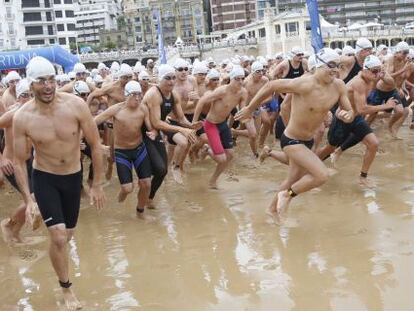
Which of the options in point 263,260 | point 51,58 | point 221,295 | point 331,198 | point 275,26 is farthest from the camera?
point 275,26

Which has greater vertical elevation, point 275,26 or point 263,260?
point 275,26

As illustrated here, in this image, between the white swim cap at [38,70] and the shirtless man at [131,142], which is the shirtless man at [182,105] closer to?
the shirtless man at [131,142]

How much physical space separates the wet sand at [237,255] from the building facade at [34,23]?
78977 millimetres

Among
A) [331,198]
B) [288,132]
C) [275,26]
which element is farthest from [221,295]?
[275,26]

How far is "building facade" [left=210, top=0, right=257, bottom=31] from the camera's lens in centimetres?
10612

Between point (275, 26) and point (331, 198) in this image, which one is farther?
point (275, 26)

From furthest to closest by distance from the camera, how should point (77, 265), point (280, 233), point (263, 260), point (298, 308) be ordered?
1. point (280, 233)
2. point (77, 265)
3. point (263, 260)
4. point (298, 308)

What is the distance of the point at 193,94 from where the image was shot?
28.8ft

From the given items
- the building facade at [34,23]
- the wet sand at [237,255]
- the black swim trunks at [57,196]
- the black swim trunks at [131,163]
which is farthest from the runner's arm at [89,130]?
the building facade at [34,23]

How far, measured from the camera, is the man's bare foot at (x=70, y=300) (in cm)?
423

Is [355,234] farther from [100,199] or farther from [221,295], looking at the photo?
[100,199]

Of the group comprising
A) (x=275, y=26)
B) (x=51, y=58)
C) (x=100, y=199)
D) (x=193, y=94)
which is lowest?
(x=100, y=199)

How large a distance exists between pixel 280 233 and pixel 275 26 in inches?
2932

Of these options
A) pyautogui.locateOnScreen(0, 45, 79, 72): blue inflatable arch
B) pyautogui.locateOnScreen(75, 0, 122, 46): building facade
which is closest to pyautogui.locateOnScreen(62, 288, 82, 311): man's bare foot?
pyautogui.locateOnScreen(0, 45, 79, 72): blue inflatable arch
